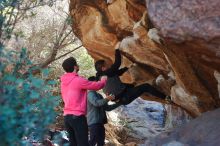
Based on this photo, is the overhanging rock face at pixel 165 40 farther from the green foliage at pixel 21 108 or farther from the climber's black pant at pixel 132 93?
the green foliage at pixel 21 108

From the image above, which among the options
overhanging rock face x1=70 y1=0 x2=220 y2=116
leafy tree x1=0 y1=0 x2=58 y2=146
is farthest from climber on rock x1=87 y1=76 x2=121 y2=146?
leafy tree x1=0 y1=0 x2=58 y2=146

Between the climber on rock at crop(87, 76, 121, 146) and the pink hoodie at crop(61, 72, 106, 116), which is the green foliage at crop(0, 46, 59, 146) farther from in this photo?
the climber on rock at crop(87, 76, 121, 146)


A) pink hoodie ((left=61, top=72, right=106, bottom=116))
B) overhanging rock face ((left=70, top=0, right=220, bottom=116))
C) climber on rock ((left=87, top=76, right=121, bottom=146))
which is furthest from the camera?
climber on rock ((left=87, top=76, right=121, bottom=146))

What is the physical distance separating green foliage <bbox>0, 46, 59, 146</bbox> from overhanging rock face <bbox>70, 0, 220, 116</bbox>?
2924mm

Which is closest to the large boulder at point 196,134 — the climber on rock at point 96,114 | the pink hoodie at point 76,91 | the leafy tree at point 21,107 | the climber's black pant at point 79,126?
the climber's black pant at point 79,126

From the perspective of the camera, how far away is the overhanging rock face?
5.84m

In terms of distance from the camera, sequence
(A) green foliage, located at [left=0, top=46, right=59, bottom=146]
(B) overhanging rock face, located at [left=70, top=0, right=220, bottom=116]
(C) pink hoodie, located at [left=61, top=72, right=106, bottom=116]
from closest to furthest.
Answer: (A) green foliage, located at [left=0, top=46, right=59, bottom=146], (B) overhanging rock face, located at [left=70, top=0, right=220, bottom=116], (C) pink hoodie, located at [left=61, top=72, right=106, bottom=116]

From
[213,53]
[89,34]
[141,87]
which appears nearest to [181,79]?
[141,87]

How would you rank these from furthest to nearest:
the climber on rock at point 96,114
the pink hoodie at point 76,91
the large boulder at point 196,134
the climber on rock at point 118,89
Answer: the climber on rock at point 118,89, the climber on rock at point 96,114, the pink hoodie at point 76,91, the large boulder at point 196,134

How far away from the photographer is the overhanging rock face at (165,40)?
19.2 feet

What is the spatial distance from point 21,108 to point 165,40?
3.57 meters

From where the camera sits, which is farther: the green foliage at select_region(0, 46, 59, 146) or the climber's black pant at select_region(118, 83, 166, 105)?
the climber's black pant at select_region(118, 83, 166, 105)

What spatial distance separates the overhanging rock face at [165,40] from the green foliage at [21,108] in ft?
9.59

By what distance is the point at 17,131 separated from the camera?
3082mm
